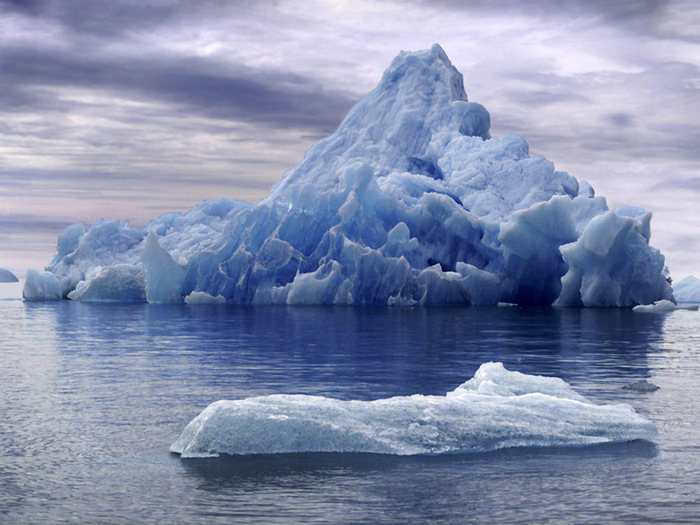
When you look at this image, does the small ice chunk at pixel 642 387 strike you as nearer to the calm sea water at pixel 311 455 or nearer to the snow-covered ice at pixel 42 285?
the calm sea water at pixel 311 455

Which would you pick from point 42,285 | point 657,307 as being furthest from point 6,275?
point 657,307

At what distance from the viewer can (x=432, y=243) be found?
143ft

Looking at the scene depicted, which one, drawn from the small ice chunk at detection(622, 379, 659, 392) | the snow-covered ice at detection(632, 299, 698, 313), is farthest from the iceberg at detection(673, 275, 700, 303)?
the small ice chunk at detection(622, 379, 659, 392)

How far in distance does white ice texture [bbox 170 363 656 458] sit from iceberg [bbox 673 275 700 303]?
59.5 m

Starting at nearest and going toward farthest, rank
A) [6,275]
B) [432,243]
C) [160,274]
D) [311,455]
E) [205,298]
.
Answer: [311,455]
[205,298]
[432,243]
[160,274]
[6,275]

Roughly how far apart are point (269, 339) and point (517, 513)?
17.5m

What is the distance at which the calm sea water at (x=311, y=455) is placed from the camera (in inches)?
268

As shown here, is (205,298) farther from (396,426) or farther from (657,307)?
(396,426)

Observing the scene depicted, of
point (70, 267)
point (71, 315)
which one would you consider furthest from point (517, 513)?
point (70, 267)

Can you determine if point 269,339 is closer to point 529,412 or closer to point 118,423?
point 118,423

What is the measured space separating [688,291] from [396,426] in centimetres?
6202

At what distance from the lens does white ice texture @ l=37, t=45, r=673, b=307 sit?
39250 millimetres

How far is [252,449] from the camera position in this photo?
8641 millimetres

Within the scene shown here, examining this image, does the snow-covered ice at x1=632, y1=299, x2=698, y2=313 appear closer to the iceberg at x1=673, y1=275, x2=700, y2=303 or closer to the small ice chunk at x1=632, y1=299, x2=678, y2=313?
the small ice chunk at x1=632, y1=299, x2=678, y2=313
